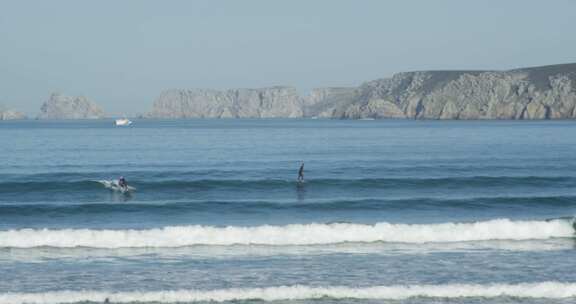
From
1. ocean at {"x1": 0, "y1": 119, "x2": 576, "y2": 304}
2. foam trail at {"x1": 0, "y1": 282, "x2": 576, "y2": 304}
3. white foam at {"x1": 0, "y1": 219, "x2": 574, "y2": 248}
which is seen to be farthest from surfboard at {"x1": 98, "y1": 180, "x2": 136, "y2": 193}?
foam trail at {"x1": 0, "y1": 282, "x2": 576, "y2": 304}

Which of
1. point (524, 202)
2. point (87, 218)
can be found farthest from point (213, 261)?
point (524, 202)

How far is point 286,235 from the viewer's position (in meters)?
25.7

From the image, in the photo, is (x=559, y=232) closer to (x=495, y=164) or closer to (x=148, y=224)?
(x=148, y=224)

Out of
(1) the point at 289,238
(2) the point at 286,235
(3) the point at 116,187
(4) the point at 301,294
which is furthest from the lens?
(3) the point at 116,187

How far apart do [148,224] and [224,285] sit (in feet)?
40.0

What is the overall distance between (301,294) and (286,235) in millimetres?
8182

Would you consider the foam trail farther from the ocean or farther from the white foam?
the white foam

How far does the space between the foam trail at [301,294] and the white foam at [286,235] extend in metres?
7.22

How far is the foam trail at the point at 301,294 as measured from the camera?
17156mm

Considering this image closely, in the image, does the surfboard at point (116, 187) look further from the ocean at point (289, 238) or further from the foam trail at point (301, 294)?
the foam trail at point (301, 294)

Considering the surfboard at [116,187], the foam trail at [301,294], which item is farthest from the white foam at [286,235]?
the surfboard at [116,187]

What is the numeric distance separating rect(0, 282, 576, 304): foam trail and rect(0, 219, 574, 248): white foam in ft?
23.7

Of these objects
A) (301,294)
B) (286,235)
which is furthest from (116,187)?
(301,294)

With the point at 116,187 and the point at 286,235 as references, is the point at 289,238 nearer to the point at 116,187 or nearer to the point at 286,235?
the point at 286,235
